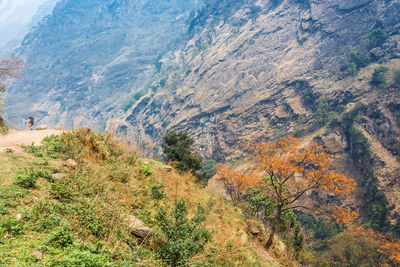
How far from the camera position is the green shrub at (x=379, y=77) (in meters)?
47.1

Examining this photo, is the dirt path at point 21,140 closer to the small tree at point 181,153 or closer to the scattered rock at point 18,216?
the scattered rock at point 18,216

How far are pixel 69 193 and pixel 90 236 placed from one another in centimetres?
135

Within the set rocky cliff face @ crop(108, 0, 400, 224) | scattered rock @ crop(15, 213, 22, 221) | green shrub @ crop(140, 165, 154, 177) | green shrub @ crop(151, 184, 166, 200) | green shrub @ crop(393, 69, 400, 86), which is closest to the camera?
scattered rock @ crop(15, 213, 22, 221)

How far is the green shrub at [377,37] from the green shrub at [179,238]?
7710 centimetres

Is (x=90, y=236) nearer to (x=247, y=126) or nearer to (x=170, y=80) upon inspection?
(x=247, y=126)

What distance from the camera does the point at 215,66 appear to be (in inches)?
3543

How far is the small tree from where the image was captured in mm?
17066

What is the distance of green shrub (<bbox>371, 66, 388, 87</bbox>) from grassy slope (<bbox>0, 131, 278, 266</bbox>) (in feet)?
198

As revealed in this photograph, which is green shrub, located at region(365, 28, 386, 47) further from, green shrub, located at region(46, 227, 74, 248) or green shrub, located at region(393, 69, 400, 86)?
green shrub, located at region(46, 227, 74, 248)

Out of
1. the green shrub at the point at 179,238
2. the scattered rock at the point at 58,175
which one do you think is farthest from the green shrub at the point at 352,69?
the scattered rock at the point at 58,175

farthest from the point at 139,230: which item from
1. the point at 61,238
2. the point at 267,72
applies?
the point at 267,72

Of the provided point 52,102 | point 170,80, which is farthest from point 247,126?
point 52,102

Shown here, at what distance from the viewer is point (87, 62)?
6860 inches

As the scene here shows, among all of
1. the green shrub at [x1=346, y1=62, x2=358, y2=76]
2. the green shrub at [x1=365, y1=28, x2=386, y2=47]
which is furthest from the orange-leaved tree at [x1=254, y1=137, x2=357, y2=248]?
the green shrub at [x1=365, y1=28, x2=386, y2=47]
